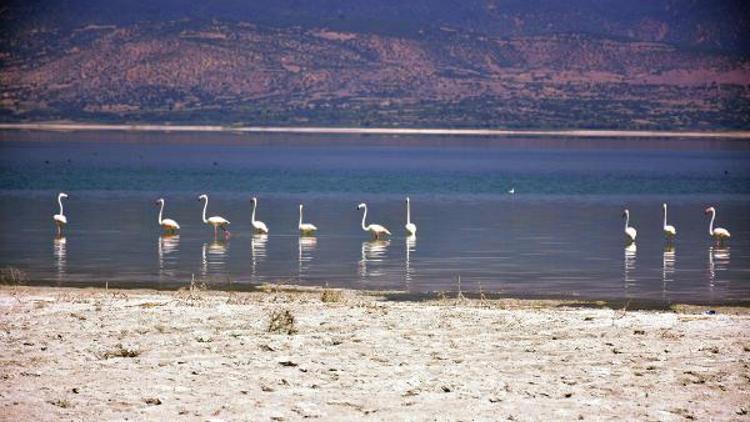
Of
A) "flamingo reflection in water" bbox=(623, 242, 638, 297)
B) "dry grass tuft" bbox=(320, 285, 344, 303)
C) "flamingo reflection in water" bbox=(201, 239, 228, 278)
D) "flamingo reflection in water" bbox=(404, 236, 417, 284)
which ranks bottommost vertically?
"flamingo reflection in water" bbox=(623, 242, 638, 297)

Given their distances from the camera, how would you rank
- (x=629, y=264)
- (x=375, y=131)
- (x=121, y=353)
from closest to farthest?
1. (x=121, y=353)
2. (x=629, y=264)
3. (x=375, y=131)

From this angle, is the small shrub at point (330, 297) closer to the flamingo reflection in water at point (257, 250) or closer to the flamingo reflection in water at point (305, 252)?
the flamingo reflection in water at point (305, 252)

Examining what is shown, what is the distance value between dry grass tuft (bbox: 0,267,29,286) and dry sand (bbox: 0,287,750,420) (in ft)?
15.1

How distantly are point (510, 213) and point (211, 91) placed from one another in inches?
4133

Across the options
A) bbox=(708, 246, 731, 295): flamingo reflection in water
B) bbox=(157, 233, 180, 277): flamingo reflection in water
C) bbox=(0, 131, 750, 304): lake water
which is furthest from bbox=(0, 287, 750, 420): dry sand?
bbox=(157, 233, 180, 277): flamingo reflection in water

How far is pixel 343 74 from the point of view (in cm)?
14562

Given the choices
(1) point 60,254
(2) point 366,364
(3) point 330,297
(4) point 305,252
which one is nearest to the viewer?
(2) point 366,364

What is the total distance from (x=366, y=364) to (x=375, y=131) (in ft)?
403

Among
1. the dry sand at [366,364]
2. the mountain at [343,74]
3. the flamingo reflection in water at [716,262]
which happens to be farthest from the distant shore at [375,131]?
the dry sand at [366,364]

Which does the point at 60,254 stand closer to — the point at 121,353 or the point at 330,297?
the point at 330,297

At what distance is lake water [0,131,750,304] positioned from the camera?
21562mm

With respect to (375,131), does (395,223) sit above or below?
below

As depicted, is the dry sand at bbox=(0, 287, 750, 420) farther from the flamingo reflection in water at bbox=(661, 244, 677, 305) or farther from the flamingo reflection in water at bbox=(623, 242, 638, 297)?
the flamingo reflection in water at bbox=(623, 242, 638, 297)

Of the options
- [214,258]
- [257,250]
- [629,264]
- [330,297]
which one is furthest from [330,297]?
[257,250]
